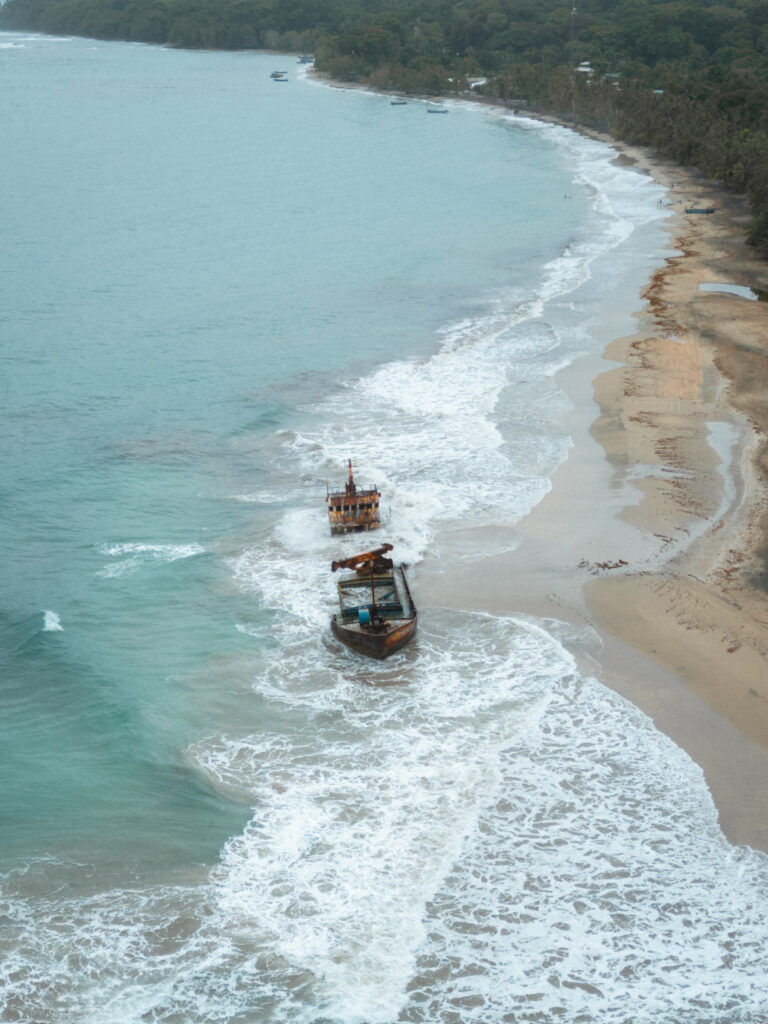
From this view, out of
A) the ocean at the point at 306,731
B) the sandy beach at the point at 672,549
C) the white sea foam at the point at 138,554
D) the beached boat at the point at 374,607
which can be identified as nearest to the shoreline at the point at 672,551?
the sandy beach at the point at 672,549

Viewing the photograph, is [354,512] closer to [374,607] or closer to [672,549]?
[374,607]

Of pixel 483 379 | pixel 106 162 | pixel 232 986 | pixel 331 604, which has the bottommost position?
pixel 232 986

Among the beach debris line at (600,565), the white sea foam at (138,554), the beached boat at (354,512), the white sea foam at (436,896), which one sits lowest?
the white sea foam at (436,896)

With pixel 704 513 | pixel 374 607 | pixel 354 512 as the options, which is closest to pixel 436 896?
pixel 374 607

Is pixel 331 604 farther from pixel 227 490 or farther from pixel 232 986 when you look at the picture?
pixel 232 986

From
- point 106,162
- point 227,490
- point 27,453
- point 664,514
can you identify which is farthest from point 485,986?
point 106,162

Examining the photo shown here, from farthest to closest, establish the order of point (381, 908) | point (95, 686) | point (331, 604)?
point (331, 604), point (95, 686), point (381, 908)

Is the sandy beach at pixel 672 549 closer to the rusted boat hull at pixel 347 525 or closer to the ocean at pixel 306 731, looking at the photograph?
the ocean at pixel 306 731
